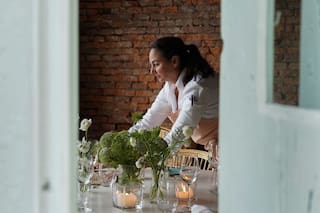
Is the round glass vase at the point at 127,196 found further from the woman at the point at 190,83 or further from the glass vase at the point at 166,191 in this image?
the woman at the point at 190,83

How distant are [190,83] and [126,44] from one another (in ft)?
6.96

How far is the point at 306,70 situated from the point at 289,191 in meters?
0.15

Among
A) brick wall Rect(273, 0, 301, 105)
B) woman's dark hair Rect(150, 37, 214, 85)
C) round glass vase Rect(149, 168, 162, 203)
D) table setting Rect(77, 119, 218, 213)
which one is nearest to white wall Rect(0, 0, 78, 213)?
brick wall Rect(273, 0, 301, 105)

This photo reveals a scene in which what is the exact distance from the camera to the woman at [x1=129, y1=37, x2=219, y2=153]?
1.93 m

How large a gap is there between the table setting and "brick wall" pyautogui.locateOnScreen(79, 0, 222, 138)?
2.34 m

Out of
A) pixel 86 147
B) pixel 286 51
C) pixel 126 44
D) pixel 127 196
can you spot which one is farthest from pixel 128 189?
pixel 126 44

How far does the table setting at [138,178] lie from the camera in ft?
4.67

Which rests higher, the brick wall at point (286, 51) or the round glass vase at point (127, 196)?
the brick wall at point (286, 51)

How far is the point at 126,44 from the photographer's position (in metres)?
3.99

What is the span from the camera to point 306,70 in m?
0.56

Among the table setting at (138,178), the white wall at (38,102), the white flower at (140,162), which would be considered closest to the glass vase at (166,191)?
the table setting at (138,178)

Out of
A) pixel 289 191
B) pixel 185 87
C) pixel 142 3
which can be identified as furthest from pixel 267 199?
pixel 142 3

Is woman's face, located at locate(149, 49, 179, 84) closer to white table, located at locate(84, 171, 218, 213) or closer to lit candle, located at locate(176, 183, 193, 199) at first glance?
white table, located at locate(84, 171, 218, 213)

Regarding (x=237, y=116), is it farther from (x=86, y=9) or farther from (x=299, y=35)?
(x=86, y=9)
